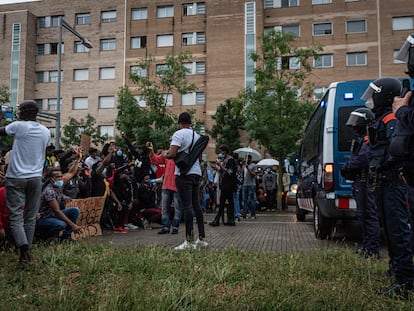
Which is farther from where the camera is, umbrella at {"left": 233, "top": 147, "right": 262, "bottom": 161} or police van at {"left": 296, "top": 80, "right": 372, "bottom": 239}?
umbrella at {"left": 233, "top": 147, "right": 262, "bottom": 161}

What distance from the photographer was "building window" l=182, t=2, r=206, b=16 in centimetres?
3902

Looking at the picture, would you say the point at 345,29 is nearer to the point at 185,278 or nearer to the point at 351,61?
the point at 351,61

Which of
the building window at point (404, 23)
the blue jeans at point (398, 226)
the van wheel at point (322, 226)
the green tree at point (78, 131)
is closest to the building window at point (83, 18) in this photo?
the green tree at point (78, 131)

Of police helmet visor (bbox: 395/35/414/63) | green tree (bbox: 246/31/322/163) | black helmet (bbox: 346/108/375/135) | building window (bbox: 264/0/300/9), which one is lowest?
black helmet (bbox: 346/108/375/135)

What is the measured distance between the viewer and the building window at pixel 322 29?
3559 centimetres

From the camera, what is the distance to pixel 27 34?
42.7m

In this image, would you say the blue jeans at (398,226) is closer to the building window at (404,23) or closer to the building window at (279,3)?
the building window at (404,23)

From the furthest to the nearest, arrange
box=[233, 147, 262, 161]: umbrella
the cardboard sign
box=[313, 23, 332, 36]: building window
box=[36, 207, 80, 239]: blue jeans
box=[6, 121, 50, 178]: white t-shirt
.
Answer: box=[313, 23, 332, 36]: building window < box=[233, 147, 262, 161]: umbrella < the cardboard sign < box=[36, 207, 80, 239]: blue jeans < box=[6, 121, 50, 178]: white t-shirt

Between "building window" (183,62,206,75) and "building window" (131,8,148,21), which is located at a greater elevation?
"building window" (131,8,148,21)

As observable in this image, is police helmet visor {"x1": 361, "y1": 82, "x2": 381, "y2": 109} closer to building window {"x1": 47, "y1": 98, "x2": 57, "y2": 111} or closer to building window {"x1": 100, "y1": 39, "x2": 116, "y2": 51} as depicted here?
building window {"x1": 100, "y1": 39, "x2": 116, "y2": 51}

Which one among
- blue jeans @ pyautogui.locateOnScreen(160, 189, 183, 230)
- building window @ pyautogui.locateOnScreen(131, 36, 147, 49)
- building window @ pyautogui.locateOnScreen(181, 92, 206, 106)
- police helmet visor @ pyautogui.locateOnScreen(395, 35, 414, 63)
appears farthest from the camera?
building window @ pyautogui.locateOnScreen(131, 36, 147, 49)

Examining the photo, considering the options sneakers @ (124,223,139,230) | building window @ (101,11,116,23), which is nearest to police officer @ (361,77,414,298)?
sneakers @ (124,223,139,230)

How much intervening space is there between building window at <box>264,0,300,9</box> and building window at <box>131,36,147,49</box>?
40.0ft

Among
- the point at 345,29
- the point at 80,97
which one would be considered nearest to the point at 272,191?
the point at 345,29
